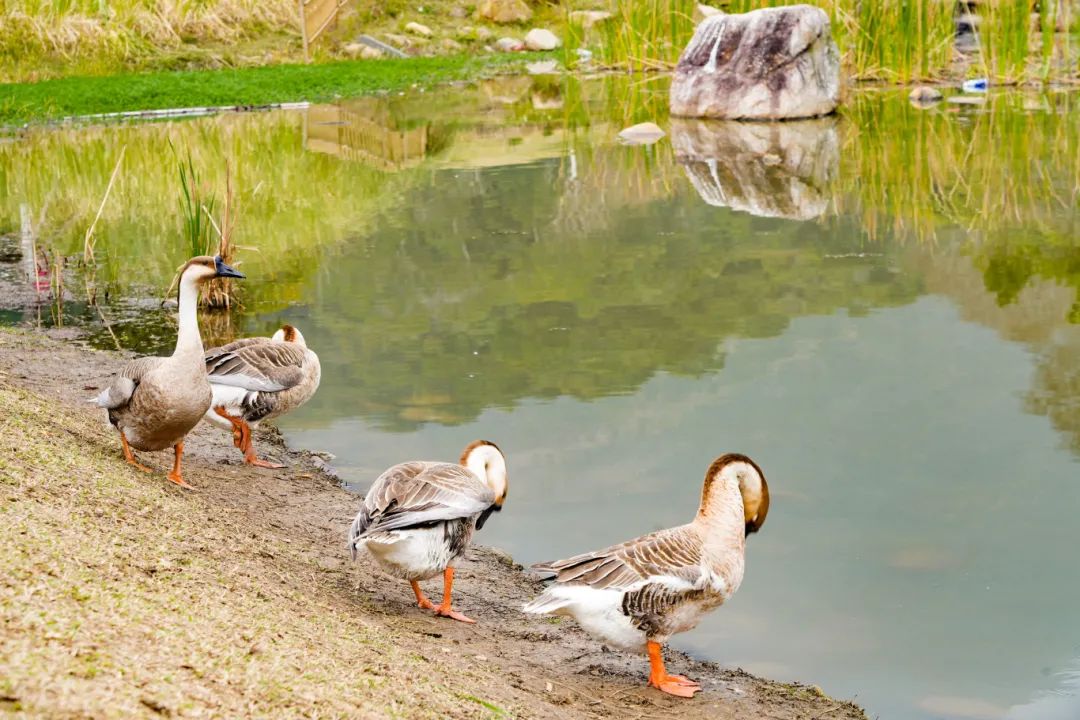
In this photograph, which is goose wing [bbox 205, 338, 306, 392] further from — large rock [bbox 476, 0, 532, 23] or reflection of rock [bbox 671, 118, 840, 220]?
large rock [bbox 476, 0, 532, 23]

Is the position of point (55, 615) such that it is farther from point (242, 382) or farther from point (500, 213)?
point (500, 213)

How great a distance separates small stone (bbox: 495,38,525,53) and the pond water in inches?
899

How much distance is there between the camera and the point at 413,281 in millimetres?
12547

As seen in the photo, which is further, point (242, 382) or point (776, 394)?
point (776, 394)

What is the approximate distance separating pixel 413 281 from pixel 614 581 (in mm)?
7778

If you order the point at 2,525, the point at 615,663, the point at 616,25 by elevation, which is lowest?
the point at 615,663

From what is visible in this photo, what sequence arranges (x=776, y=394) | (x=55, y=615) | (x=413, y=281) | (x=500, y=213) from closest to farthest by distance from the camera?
(x=55, y=615), (x=776, y=394), (x=413, y=281), (x=500, y=213)

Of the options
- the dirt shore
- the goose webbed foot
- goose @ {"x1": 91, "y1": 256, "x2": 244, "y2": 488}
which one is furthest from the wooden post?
the goose webbed foot

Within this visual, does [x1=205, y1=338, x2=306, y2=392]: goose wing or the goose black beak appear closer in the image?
the goose black beak

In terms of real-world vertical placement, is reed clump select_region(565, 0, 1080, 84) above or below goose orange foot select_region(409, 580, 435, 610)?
above

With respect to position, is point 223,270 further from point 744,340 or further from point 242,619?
point 744,340

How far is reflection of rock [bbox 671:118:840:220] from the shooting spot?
15.6 meters

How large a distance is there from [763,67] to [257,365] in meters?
18.1

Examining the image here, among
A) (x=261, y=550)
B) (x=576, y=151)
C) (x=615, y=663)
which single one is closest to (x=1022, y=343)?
(x=615, y=663)
